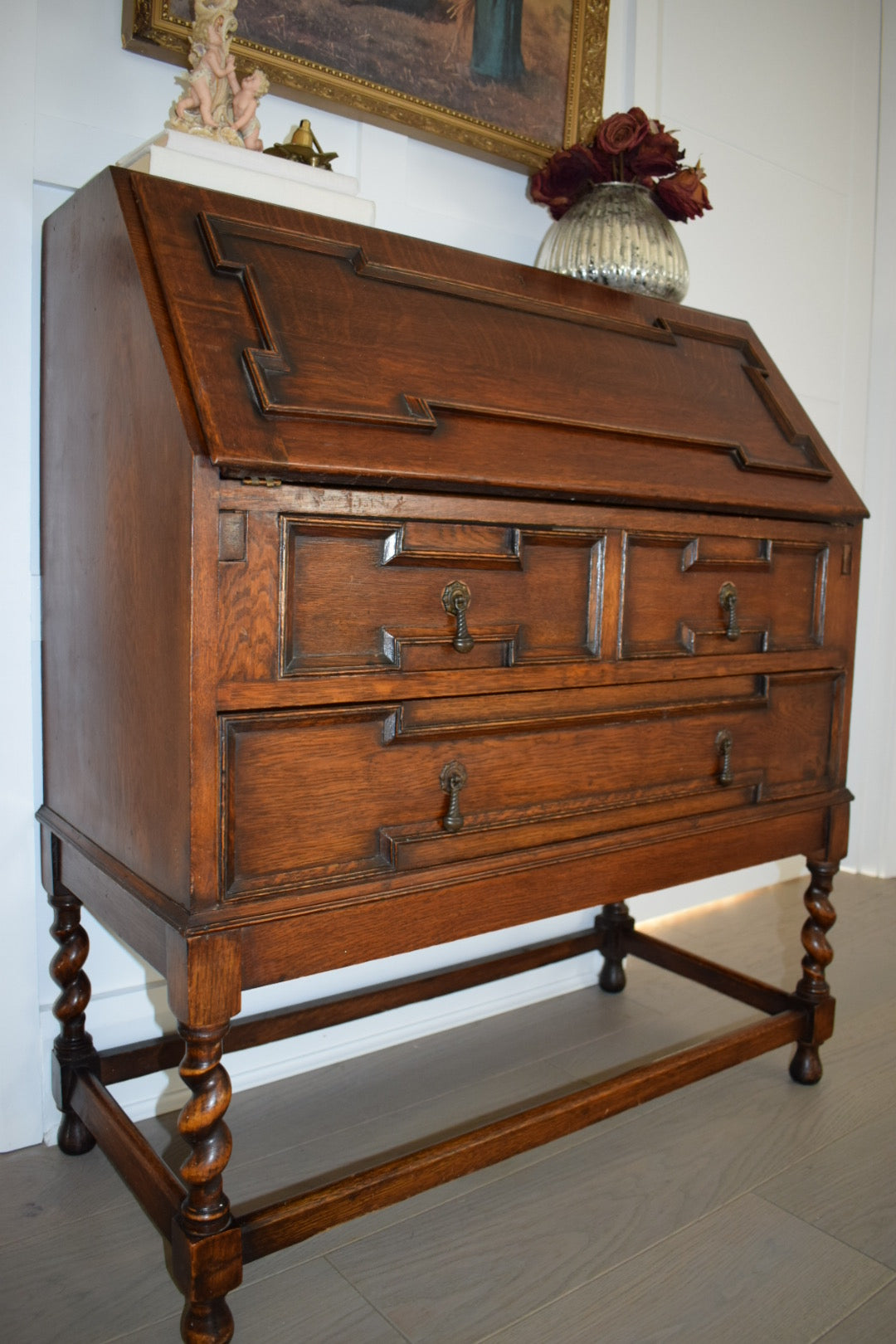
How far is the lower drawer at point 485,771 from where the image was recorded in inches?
51.3

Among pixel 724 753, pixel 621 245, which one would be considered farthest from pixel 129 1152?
pixel 621 245

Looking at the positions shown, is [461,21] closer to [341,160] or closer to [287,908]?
[341,160]

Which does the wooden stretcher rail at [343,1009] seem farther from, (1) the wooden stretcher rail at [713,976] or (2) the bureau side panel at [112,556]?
(2) the bureau side panel at [112,556]

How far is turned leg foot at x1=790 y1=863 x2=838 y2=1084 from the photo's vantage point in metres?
2.15

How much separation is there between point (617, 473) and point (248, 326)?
621mm

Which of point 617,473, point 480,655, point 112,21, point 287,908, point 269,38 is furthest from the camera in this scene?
point 269,38

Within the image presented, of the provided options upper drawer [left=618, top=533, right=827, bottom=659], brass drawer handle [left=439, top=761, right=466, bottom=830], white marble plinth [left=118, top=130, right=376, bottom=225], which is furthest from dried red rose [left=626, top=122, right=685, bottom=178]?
brass drawer handle [left=439, top=761, right=466, bottom=830]

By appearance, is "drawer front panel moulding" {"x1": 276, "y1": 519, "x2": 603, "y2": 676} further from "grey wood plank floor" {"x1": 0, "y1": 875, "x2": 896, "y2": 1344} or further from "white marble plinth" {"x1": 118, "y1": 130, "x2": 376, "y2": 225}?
"grey wood plank floor" {"x1": 0, "y1": 875, "x2": 896, "y2": 1344}

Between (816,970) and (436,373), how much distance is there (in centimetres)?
151

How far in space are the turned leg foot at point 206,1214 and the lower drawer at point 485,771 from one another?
248 mm

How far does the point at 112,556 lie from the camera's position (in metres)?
1.44

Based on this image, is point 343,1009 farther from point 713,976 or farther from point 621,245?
point 621,245

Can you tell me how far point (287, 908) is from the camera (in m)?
1.33

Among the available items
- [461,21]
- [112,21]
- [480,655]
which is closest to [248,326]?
[480,655]
